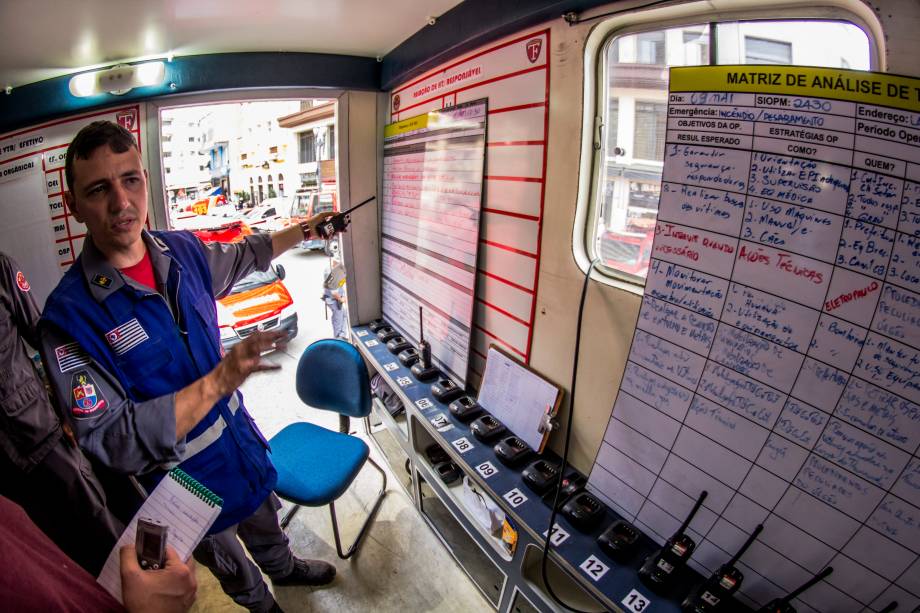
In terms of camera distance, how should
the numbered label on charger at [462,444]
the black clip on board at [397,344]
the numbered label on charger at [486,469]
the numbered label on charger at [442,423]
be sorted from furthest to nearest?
1. the black clip on board at [397,344]
2. the numbered label on charger at [442,423]
3. the numbered label on charger at [462,444]
4. the numbered label on charger at [486,469]

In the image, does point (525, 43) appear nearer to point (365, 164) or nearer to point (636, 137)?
point (636, 137)

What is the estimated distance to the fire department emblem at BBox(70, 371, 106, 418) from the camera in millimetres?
1095

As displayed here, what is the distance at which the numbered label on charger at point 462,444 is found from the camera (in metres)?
1.70

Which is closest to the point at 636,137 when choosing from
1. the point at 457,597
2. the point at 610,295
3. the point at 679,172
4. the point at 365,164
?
the point at 679,172

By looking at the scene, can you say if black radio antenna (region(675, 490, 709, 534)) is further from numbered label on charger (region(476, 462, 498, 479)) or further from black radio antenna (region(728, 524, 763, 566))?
numbered label on charger (region(476, 462, 498, 479))

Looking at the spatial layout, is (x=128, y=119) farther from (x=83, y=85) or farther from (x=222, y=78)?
(x=222, y=78)

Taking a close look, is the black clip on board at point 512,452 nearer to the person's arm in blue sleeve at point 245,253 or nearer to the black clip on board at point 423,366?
the black clip on board at point 423,366

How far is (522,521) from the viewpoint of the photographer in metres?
1.36

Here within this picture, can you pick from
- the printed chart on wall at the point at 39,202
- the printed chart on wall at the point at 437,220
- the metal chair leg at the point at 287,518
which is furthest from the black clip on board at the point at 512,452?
the printed chart on wall at the point at 39,202

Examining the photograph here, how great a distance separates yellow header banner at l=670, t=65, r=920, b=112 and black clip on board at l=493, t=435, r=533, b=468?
4.75 feet

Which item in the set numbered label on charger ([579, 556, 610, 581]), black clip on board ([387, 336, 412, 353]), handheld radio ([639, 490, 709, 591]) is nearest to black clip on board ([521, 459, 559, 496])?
numbered label on charger ([579, 556, 610, 581])

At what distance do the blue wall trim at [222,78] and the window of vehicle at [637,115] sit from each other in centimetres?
179

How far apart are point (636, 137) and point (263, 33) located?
77.6 inches

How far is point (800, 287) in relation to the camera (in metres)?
0.89
